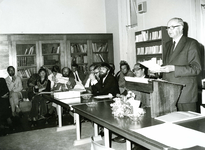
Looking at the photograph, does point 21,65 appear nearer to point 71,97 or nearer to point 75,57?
point 75,57

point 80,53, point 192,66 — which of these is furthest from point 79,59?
point 192,66

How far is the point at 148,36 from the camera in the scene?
6.75m

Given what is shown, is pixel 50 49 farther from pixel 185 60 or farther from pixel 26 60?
pixel 185 60

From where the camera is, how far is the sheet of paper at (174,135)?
4.86 ft

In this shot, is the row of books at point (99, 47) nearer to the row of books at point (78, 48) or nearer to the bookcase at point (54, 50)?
the bookcase at point (54, 50)

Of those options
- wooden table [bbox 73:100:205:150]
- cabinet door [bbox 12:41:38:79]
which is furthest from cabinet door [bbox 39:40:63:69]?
wooden table [bbox 73:100:205:150]

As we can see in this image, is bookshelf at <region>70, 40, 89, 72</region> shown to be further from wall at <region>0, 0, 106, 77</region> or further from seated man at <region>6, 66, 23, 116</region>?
seated man at <region>6, 66, 23, 116</region>

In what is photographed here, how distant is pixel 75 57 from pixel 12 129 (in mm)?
3786

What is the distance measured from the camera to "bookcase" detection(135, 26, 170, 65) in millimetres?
6262

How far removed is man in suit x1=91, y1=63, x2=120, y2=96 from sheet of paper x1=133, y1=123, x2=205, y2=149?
2.45 m

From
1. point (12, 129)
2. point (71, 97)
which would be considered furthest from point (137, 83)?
point (12, 129)

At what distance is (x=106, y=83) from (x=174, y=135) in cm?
273

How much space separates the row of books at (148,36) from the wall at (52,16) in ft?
7.21

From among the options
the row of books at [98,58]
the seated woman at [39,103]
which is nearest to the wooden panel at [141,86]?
the seated woman at [39,103]
